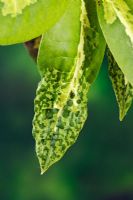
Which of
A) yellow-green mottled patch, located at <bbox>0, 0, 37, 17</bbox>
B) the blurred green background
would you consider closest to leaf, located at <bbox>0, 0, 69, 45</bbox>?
yellow-green mottled patch, located at <bbox>0, 0, 37, 17</bbox>

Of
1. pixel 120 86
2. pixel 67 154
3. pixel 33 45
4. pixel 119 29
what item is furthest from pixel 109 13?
pixel 67 154

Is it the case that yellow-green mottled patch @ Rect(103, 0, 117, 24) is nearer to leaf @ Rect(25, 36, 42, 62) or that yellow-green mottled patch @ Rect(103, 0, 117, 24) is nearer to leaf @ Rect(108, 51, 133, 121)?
leaf @ Rect(108, 51, 133, 121)

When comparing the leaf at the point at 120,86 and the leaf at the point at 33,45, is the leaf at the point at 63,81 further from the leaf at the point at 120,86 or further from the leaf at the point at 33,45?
the leaf at the point at 33,45

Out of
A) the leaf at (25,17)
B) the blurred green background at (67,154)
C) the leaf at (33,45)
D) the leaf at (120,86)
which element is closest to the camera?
the leaf at (25,17)

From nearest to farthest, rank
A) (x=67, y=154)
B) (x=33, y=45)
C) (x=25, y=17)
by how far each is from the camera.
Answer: (x=25, y=17)
(x=33, y=45)
(x=67, y=154)

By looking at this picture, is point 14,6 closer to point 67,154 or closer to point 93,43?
point 93,43

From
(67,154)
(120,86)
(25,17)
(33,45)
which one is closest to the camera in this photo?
(25,17)

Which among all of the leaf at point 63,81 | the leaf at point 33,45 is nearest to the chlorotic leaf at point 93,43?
the leaf at point 63,81
